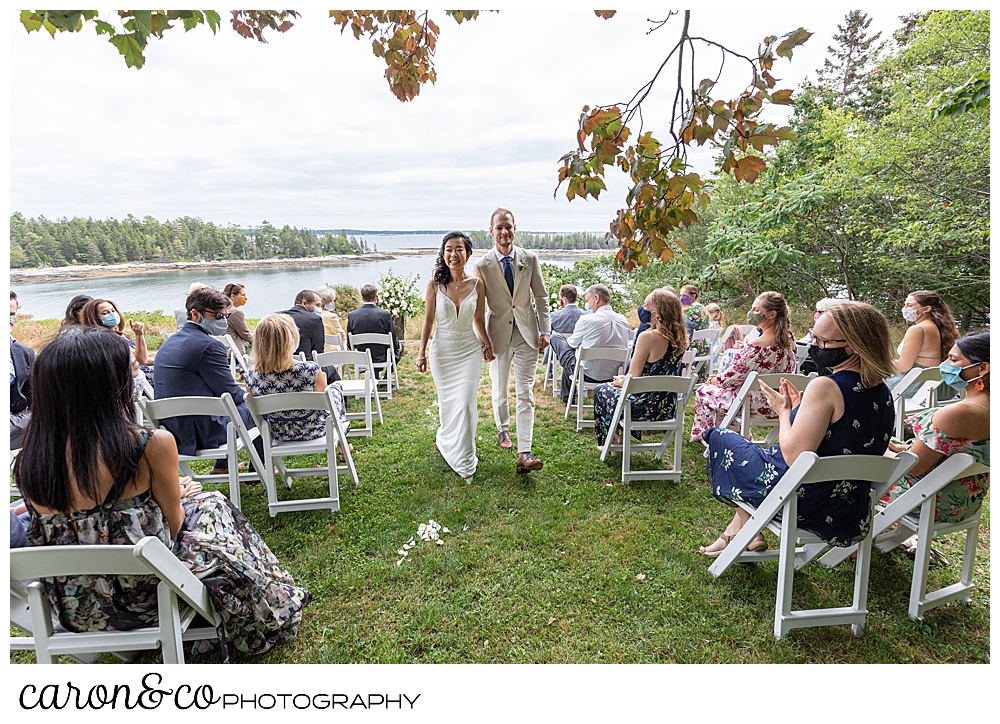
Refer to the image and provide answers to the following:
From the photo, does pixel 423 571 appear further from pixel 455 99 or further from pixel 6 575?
pixel 455 99

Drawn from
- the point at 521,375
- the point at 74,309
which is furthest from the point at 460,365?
the point at 74,309

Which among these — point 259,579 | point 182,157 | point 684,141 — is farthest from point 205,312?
point 182,157

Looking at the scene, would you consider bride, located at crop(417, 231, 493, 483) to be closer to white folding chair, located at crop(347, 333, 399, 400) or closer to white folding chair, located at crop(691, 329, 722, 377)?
white folding chair, located at crop(347, 333, 399, 400)

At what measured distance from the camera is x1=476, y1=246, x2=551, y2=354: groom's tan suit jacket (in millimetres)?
3588

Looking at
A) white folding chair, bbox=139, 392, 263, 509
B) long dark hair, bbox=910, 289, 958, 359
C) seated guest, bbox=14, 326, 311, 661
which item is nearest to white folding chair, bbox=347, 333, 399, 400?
white folding chair, bbox=139, 392, 263, 509

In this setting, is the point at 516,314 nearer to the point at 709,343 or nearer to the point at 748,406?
the point at 748,406

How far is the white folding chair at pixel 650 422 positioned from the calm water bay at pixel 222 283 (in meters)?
1.47

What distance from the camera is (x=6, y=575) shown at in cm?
138

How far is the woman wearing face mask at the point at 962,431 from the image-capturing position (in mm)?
2014

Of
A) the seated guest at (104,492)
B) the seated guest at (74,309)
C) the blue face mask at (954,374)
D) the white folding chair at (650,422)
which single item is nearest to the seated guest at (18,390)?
the seated guest at (74,309)

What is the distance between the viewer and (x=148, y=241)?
7.65 metres

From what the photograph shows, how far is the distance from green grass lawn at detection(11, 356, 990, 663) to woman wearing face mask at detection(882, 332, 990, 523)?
492 millimetres

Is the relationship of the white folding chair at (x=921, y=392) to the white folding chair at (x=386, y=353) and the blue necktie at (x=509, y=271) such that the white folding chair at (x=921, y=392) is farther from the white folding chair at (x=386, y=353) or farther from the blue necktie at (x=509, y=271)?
the white folding chair at (x=386, y=353)

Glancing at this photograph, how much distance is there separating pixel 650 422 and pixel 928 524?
168cm
